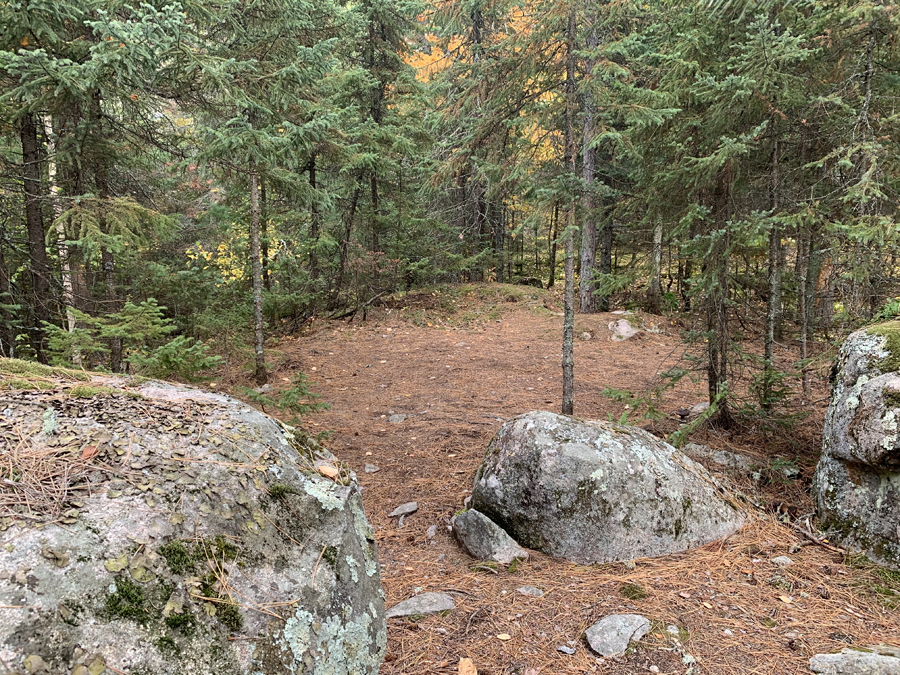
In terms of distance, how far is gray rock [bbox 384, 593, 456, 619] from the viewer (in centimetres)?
307

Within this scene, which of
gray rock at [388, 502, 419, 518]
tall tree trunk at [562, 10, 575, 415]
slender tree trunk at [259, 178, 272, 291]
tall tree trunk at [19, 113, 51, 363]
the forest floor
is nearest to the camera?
the forest floor

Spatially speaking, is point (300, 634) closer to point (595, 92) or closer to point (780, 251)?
point (595, 92)

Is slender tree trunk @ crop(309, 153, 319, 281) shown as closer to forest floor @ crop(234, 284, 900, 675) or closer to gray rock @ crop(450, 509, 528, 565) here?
forest floor @ crop(234, 284, 900, 675)

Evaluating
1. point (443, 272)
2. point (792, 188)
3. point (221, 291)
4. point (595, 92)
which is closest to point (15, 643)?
point (595, 92)

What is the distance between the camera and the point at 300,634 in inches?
70.2

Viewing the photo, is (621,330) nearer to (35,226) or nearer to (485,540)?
(485,540)

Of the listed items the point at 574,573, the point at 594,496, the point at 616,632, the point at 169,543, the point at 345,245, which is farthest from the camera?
the point at 345,245

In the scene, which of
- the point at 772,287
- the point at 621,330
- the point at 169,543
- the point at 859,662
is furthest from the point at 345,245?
the point at 859,662

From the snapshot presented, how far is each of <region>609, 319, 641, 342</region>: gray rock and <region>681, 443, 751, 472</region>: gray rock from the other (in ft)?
24.5

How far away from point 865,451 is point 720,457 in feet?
5.36

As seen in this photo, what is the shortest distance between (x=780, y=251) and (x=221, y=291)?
11045mm

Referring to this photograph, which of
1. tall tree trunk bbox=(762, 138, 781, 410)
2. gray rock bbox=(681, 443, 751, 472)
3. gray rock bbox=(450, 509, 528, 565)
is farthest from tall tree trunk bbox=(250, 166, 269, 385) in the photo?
tall tree trunk bbox=(762, 138, 781, 410)

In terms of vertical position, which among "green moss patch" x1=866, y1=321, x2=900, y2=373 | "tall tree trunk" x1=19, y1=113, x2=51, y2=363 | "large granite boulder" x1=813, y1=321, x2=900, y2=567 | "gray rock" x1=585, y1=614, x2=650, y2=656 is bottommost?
"gray rock" x1=585, y1=614, x2=650, y2=656

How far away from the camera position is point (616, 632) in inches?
110
